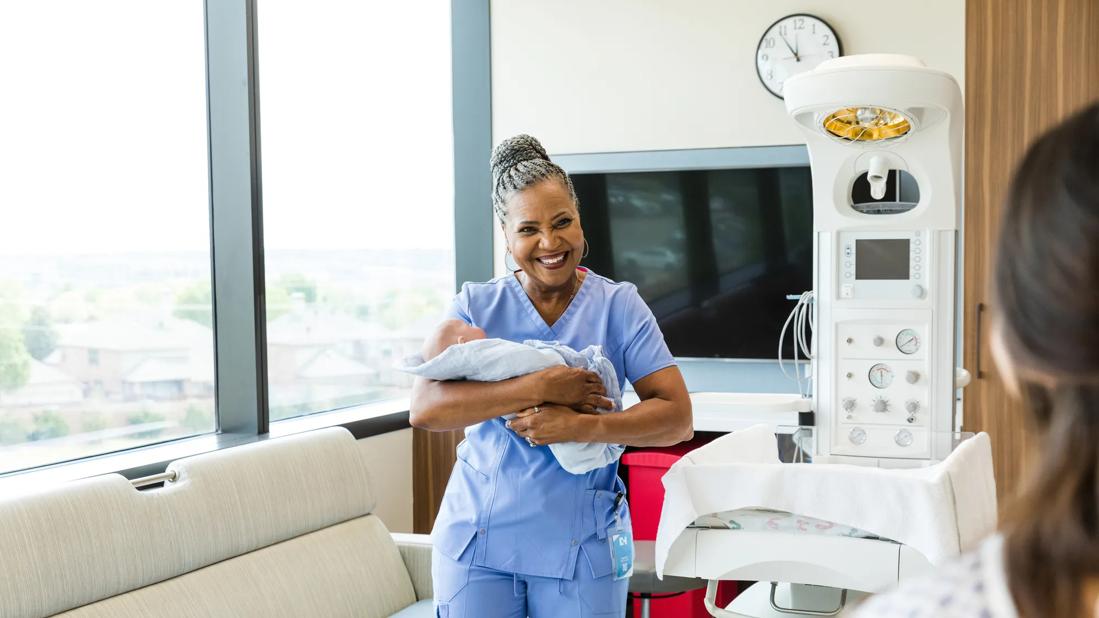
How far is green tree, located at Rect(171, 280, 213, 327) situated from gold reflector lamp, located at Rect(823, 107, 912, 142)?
1.81 metres

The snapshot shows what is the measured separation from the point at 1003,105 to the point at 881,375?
158 cm

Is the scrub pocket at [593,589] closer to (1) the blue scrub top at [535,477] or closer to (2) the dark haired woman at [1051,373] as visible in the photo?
(1) the blue scrub top at [535,477]

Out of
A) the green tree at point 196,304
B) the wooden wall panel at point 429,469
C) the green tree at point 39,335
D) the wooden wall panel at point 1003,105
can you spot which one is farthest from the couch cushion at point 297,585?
the wooden wall panel at point 1003,105

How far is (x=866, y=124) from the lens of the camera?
6.08 ft

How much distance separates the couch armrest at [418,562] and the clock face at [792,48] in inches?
74.6

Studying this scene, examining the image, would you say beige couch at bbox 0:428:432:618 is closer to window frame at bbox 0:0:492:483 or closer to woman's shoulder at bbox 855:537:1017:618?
window frame at bbox 0:0:492:483

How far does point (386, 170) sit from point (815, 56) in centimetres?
154

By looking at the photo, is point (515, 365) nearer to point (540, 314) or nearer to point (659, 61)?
point (540, 314)

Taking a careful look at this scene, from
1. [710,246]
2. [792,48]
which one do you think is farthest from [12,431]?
[792,48]

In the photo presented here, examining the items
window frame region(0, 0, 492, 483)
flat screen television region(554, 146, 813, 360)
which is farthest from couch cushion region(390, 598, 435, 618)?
flat screen television region(554, 146, 813, 360)

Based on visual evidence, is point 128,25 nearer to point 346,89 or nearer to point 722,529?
point 346,89

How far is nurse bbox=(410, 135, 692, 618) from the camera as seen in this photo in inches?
58.3

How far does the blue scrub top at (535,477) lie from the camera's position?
151 centimetres

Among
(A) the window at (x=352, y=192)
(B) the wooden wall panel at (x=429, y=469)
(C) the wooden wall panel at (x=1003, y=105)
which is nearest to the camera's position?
(C) the wooden wall panel at (x=1003, y=105)
